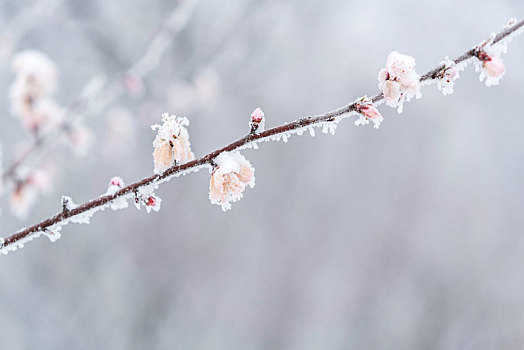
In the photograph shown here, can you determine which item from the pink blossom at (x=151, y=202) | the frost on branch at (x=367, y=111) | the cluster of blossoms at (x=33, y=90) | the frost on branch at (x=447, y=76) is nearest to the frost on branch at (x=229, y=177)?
the pink blossom at (x=151, y=202)

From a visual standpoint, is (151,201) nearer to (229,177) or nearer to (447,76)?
(229,177)

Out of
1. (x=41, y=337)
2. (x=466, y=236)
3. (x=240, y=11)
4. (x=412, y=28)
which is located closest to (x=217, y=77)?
(x=240, y=11)

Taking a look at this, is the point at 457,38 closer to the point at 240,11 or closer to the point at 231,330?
the point at 240,11

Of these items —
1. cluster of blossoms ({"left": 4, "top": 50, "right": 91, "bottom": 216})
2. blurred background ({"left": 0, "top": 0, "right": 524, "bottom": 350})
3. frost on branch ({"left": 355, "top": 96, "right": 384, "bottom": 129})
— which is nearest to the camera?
frost on branch ({"left": 355, "top": 96, "right": 384, "bottom": 129})

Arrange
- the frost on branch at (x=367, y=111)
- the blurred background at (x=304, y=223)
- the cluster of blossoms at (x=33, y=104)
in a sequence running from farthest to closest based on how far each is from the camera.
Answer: the blurred background at (x=304, y=223)
the cluster of blossoms at (x=33, y=104)
the frost on branch at (x=367, y=111)

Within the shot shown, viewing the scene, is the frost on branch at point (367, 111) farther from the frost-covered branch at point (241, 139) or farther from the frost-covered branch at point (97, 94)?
the frost-covered branch at point (97, 94)

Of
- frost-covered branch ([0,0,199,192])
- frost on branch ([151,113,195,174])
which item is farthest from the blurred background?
frost on branch ([151,113,195,174])

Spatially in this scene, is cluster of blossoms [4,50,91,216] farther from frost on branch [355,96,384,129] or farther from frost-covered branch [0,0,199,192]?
frost on branch [355,96,384,129]

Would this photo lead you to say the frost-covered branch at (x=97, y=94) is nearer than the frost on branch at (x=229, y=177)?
No
